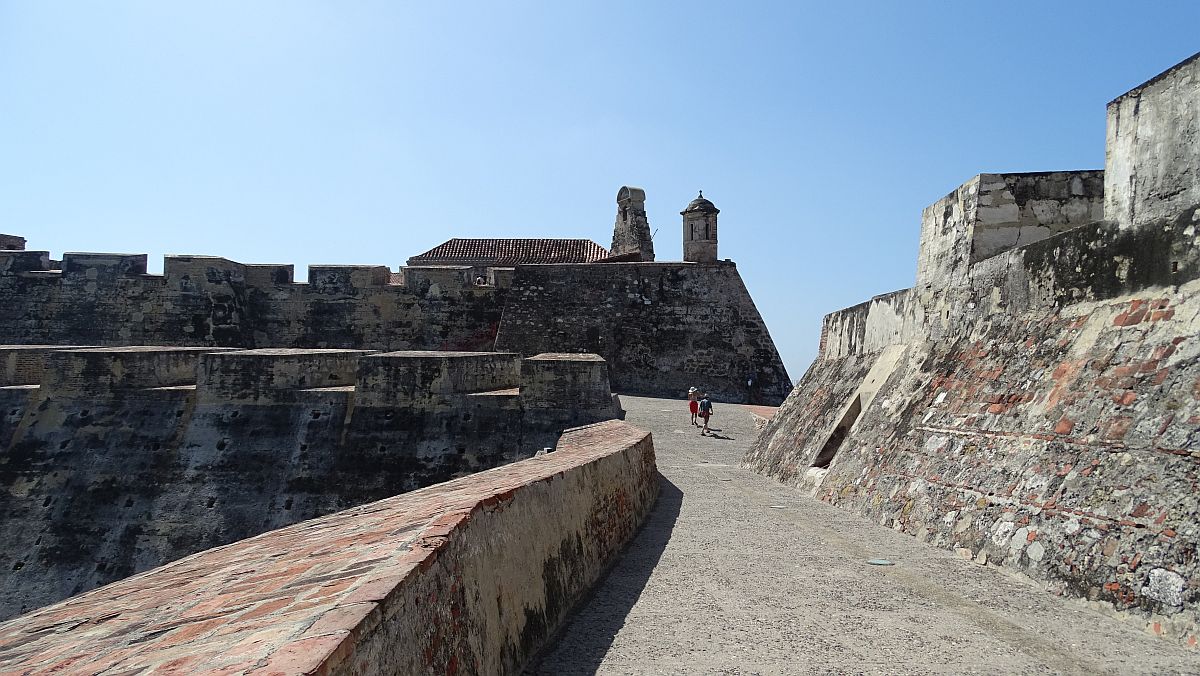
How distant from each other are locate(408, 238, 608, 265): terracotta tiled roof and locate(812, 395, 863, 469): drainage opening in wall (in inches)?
902

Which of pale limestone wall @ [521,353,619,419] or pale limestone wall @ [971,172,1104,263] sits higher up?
pale limestone wall @ [971,172,1104,263]

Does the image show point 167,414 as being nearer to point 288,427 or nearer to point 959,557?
point 288,427

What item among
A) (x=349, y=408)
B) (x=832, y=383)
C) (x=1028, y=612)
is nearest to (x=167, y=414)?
(x=349, y=408)

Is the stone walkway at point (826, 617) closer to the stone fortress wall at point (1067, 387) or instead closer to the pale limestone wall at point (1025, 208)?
the stone fortress wall at point (1067, 387)

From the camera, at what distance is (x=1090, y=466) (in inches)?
163

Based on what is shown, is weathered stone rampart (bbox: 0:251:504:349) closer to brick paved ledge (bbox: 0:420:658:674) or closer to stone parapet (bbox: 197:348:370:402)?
stone parapet (bbox: 197:348:370:402)

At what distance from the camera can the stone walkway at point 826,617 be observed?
10.6 feet

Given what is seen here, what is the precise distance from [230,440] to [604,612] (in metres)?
9.51

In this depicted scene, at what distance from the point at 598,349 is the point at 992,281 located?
15.5 meters

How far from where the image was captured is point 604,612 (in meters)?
4.05

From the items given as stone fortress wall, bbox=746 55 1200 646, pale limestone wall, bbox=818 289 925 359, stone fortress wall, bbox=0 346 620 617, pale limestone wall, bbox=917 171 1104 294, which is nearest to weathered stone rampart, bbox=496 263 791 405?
stone fortress wall, bbox=0 346 620 617

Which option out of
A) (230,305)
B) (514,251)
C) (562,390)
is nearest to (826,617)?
(562,390)

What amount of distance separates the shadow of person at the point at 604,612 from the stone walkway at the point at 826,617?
12mm

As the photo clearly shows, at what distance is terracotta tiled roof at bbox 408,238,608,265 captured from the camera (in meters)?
31.7
